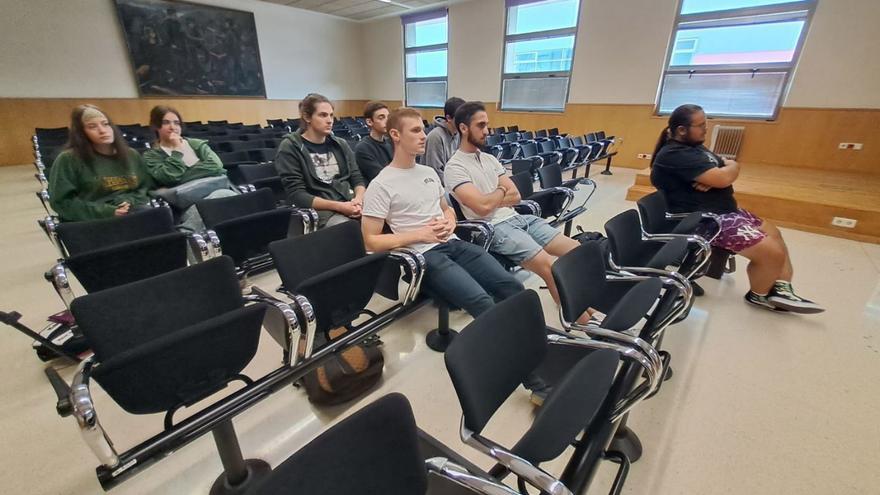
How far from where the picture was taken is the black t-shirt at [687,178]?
218 centimetres

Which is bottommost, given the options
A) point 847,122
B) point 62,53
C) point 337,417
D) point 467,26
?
point 337,417

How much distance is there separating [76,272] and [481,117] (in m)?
1.90

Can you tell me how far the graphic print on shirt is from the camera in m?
2.33

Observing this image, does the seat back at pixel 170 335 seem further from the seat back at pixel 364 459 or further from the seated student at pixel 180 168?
the seated student at pixel 180 168

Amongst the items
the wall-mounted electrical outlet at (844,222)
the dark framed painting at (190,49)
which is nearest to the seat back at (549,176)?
the wall-mounted electrical outlet at (844,222)

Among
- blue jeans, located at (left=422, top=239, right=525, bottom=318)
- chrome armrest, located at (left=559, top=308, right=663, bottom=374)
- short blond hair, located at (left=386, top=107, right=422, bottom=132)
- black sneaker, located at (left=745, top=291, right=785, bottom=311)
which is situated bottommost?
black sneaker, located at (left=745, top=291, right=785, bottom=311)

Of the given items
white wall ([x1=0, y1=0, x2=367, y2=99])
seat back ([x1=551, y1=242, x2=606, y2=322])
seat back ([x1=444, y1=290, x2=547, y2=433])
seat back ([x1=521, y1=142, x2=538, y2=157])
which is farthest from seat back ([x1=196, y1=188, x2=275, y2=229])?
white wall ([x1=0, y1=0, x2=367, y2=99])

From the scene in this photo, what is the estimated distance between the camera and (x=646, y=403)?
157cm

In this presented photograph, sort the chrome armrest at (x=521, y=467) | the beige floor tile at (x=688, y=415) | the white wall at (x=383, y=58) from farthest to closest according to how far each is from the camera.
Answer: the white wall at (x=383, y=58)
the beige floor tile at (x=688, y=415)
the chrome armrest at (x=521, y=467)

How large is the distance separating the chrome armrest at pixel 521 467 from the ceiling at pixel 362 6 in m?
10.3

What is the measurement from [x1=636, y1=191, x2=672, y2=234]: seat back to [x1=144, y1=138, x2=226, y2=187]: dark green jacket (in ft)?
9.42

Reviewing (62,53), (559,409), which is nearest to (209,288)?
(559,409)

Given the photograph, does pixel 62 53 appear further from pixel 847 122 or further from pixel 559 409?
pixel 847 122

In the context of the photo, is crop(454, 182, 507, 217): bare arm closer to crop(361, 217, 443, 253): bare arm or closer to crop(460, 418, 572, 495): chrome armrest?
crop(361, 217, 443, 253): bare arm
